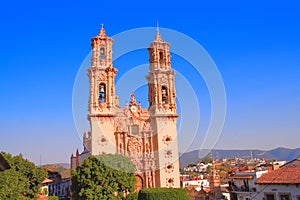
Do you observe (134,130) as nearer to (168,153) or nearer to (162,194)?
(168,153)

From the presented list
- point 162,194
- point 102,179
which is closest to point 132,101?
point 102,179

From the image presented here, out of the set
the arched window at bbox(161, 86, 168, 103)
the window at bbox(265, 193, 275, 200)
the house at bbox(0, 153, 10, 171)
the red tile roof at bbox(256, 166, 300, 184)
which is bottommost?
the window at bbox(265, 193, 275, 200)

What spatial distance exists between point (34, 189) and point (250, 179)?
16974 millimetres

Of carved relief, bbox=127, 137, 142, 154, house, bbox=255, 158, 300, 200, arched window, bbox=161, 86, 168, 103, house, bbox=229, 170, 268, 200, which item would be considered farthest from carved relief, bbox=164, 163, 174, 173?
house, bbox=255, 158, 300, 200

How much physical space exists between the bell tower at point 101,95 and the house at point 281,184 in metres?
13.3

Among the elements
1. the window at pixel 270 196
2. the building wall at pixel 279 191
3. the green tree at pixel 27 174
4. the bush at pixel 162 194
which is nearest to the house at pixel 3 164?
the green tree at pixel 27 174

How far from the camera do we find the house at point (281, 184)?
19.8 metres

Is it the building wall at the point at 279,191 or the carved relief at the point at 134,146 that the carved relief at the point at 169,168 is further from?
the building wall at the point at 279,191

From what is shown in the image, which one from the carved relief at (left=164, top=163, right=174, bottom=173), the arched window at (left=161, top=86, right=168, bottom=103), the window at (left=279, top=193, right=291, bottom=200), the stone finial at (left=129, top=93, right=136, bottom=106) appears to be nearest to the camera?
Result: the window at (left=279, top=193, right=291, bottom=200)

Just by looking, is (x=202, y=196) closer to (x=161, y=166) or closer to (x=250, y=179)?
(x=161, y=166)

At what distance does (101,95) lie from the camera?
31.6m

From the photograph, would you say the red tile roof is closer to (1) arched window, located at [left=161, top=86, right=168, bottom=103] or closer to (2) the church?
(2) the church

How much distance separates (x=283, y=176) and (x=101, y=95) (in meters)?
17.7

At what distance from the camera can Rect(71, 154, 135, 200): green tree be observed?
23.2 m
